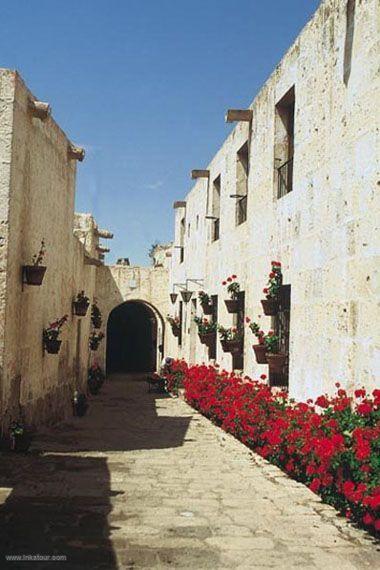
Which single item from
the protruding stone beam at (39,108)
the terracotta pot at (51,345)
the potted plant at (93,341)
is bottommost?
the potted plant at (93,341)

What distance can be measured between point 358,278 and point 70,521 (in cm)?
363

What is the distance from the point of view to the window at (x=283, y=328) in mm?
9365

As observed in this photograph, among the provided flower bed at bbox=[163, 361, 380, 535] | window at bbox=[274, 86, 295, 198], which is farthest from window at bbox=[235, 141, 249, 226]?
flower bed at bbox=[163, 361, 380, 535]

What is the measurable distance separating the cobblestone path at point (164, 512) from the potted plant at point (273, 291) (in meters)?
2.07

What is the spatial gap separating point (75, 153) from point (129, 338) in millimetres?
19909

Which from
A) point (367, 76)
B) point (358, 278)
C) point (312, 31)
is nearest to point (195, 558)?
point (358, 278)

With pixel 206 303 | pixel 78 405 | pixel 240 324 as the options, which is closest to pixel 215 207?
pixel 206 303

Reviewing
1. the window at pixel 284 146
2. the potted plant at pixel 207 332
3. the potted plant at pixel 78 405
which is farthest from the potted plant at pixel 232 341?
the window at pixel 284 146

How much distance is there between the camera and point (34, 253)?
8.87 meters

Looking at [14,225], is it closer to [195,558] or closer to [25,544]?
[25,544]

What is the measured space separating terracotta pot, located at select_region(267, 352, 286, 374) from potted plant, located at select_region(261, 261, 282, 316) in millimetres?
662

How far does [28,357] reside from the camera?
862 cm

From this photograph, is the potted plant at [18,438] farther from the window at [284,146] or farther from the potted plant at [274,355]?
the window at [284,146]

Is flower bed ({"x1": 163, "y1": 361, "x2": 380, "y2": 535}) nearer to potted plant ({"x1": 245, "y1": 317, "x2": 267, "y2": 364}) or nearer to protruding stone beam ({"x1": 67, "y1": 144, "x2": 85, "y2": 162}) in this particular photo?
potted plant ({"x1": 245, "y1": 317, "x2": 267, "y2": 364})
